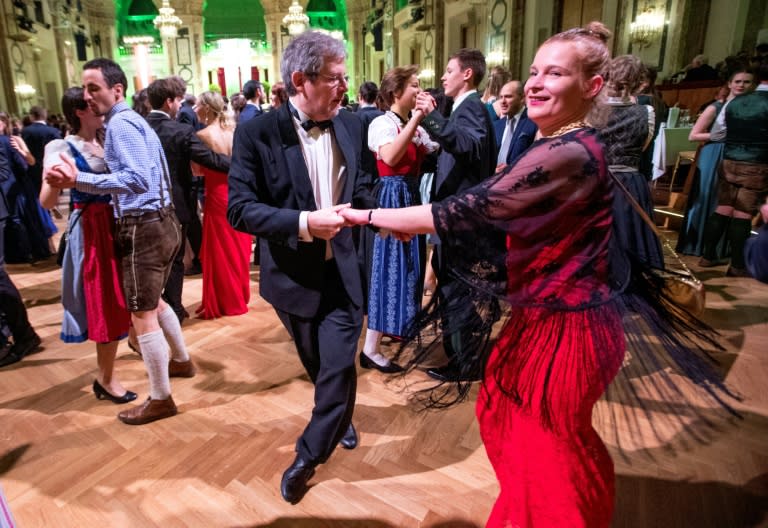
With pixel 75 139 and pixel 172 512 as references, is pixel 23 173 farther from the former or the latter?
pixel 172 512

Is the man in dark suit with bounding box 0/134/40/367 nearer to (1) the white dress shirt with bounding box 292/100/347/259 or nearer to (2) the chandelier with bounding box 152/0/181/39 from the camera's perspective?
(1) the white dress shirt with bounding box 292/100/347/259

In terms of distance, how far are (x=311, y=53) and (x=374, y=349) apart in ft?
5.96

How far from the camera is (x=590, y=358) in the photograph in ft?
3.78

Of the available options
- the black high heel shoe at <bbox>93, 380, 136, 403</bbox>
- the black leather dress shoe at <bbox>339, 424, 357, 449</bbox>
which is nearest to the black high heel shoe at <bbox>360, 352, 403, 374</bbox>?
the black leather dress shoe at <bbox>339, 424, 357, 449</bbox>

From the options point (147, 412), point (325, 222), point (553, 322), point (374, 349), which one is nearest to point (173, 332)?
point (147, 412)

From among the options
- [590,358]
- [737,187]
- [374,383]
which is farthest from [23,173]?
[737,187]

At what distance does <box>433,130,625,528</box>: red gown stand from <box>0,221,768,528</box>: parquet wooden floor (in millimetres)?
214

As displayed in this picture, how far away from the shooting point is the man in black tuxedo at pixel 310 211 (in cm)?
161

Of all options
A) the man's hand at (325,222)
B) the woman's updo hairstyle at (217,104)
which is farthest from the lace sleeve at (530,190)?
the woman's updo hairstyle at (217,104)

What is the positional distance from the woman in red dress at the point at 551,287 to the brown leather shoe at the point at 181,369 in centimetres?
206

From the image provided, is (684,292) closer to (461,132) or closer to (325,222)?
(325,222)

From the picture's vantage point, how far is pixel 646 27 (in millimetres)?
8867

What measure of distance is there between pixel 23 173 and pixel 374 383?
4.78 m

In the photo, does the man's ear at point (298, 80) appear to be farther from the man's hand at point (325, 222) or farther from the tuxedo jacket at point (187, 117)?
the tuxedo jacket at point (187, 117)
